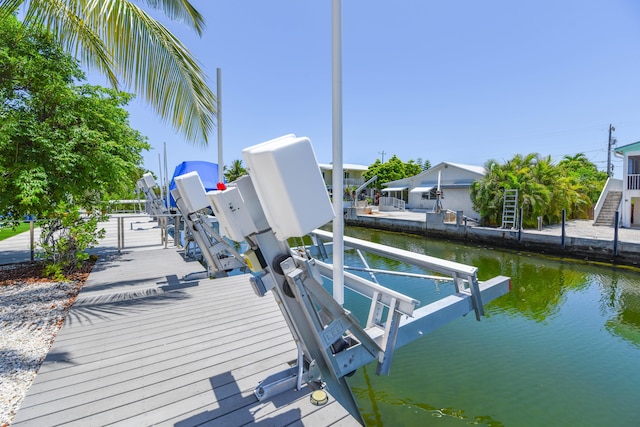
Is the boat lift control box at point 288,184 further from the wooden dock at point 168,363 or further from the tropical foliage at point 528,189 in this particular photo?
the tropical foliage at point 528,189

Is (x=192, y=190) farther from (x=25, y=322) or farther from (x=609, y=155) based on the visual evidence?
(x=609, y=155)

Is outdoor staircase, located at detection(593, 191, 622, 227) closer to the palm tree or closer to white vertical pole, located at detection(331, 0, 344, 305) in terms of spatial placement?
white vertical pole, located at detection(331, 0, 344, 305)

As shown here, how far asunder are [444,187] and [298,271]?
71.8ft

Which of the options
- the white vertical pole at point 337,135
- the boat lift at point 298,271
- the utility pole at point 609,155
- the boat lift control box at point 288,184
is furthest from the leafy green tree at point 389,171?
the boat lift control box at point 288,184

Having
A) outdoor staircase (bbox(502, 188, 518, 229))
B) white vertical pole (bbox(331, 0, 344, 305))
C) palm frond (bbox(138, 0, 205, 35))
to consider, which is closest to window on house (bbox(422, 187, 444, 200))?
outdoor staircase (bbox(502, 188, 518, 229))

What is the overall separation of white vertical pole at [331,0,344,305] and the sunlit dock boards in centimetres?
79

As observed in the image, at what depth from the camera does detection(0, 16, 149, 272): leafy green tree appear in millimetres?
4711

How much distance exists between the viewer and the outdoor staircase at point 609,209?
1486 centimetres

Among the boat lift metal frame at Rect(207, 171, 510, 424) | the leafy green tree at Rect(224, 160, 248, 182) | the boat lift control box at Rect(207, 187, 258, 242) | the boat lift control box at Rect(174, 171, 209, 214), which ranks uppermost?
the leafy green tree at Rect(224, 160, 248, 182)

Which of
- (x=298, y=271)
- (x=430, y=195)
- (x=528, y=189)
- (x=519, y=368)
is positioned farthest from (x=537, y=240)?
(x=298, y=271)

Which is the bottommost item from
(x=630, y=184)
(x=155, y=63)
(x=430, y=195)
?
(x=430, y=195)

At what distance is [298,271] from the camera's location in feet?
5.63

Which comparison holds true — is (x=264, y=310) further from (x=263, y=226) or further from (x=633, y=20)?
(x=633, y=20)

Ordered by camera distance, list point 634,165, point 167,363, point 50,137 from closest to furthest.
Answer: point 167,363
point 50,137
point 634,165
